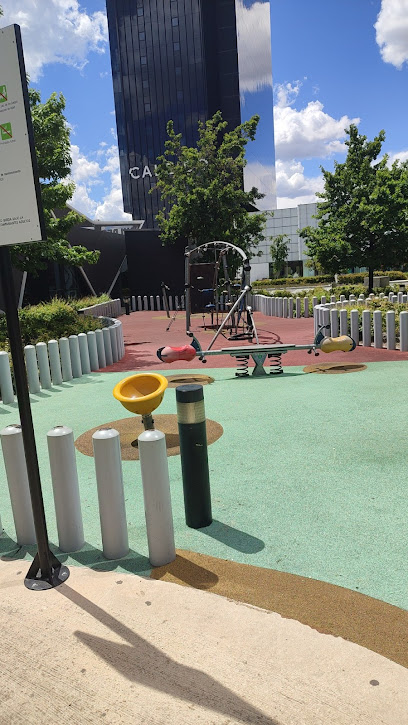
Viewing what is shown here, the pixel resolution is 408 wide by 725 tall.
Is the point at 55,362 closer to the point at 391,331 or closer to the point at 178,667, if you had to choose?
the point at 391,331

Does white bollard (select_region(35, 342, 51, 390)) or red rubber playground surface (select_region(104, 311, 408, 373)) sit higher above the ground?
white bollard (select_region(35, 342, 51, 390))

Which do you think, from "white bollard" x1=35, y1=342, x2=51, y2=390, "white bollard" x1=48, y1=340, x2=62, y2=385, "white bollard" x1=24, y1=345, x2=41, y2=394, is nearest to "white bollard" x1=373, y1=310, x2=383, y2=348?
"white bollard" x1=48, y1=340, x2=62, y2=385

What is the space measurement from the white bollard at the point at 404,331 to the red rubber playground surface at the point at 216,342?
174mm

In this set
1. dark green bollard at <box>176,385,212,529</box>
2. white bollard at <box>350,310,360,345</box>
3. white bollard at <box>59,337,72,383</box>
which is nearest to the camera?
dark green bollard at <box>176,385,212,529</box>

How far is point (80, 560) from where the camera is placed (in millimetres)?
3424

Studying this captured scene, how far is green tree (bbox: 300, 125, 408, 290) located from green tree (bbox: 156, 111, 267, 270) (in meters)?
4.40

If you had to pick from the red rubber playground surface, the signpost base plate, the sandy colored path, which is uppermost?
the sandy colored path

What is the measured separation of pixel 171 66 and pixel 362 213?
59.8m

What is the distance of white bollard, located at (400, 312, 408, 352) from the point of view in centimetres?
1075

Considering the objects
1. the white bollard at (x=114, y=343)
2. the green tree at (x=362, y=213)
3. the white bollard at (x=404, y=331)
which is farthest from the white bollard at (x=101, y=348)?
the green tree at (x=362, y=213)

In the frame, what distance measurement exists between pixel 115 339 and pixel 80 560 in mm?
9142

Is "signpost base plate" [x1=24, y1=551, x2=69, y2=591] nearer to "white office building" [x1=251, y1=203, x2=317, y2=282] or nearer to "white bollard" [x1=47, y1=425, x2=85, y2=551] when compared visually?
"white bollard" [x1=47, y1=425, x2=85, y2=551]

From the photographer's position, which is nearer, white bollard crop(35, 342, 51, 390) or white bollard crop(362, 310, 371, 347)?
white bollard crop(35, 342, 51, 390)

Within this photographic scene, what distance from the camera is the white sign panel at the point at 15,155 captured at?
267 centimetres
